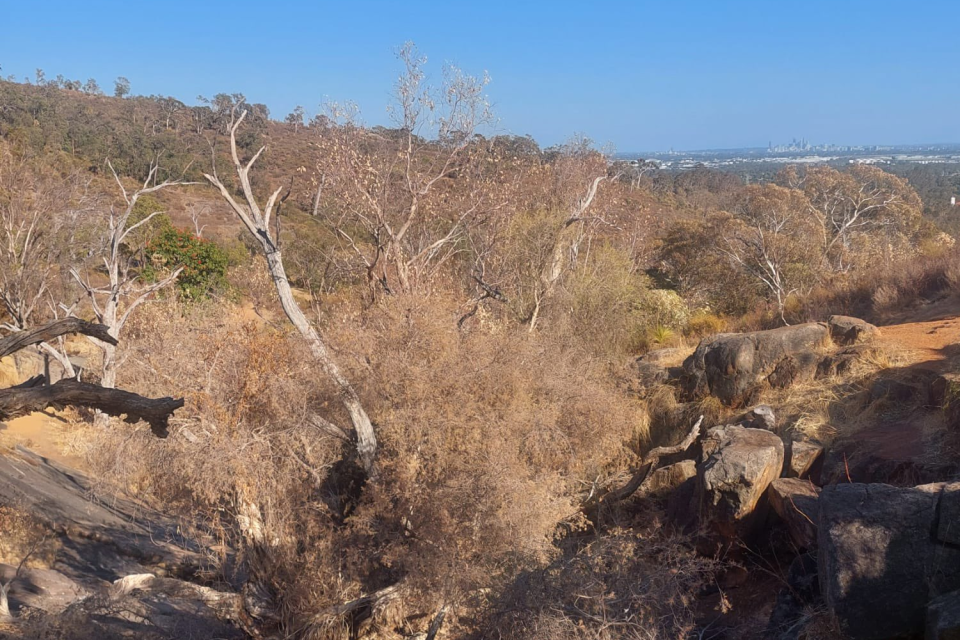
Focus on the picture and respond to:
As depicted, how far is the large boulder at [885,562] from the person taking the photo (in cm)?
536

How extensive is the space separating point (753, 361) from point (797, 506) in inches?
196

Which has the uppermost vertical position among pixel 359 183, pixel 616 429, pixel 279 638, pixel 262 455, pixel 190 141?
pixel 190 141

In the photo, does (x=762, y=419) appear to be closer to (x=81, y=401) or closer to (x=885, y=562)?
(x=885, y=562)

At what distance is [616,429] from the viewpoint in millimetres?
11359

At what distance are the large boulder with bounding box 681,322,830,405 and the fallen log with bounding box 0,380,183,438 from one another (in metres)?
9.58

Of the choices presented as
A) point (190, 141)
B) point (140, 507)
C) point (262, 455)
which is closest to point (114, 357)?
point (140, 507)

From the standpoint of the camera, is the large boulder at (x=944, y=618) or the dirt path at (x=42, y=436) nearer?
the large boulder at (x=944, y=618)

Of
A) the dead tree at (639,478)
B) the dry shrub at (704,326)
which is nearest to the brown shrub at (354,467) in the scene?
the dead tree at (639,478)

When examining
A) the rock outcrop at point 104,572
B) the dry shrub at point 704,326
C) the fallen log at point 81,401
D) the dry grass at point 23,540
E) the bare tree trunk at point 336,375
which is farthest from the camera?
the dry shrub at point 704,326

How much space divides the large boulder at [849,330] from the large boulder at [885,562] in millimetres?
6802

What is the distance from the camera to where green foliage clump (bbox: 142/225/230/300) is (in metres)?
21.7

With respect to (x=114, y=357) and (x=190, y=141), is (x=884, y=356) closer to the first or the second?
(x=114, y=357)

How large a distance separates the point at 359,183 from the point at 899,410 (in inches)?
366

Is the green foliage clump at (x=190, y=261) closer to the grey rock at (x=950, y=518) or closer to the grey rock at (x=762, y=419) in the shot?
the grey rock at (x=762, y=419)
